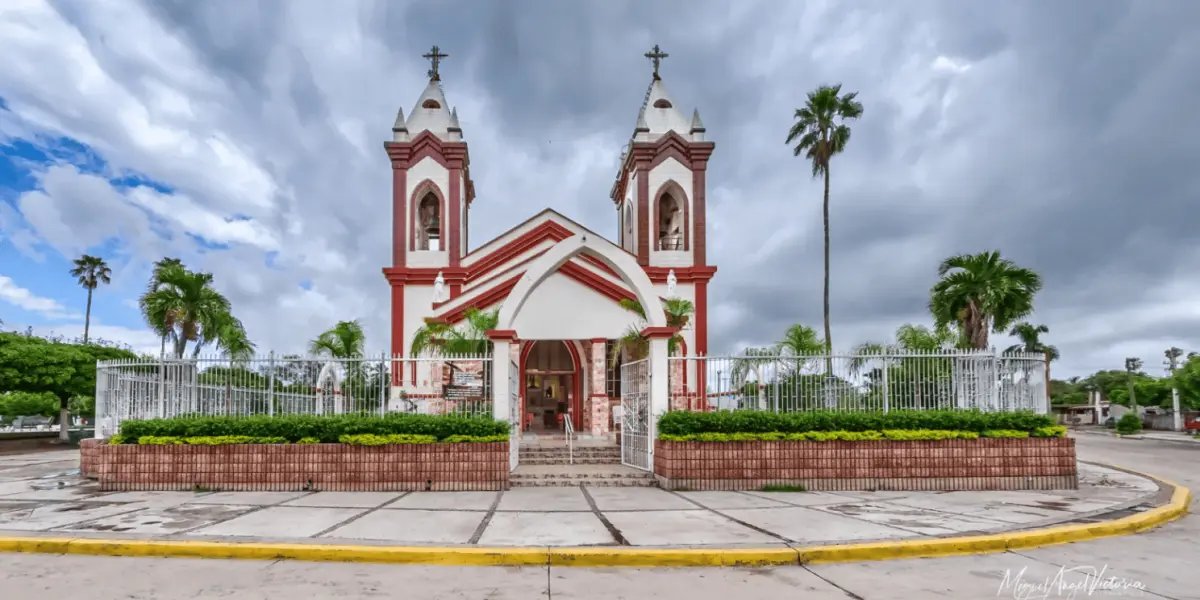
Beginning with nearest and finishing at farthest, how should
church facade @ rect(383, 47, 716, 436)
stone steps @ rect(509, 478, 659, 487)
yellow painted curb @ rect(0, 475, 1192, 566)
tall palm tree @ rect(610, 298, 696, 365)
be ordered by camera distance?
yellow painted curb @ rect(0, 475, 1192, 566) < stone steps @ rect(509, 478, 659, 487) < tall palm tree @ rect(610, 298, 696, 365) < church facade @ rect(383, 47, 716, 436)

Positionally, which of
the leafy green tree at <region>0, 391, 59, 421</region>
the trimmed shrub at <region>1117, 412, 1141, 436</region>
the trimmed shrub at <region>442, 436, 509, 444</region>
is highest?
the trimmed shrub at <region>442, 436, 509, 444</region>

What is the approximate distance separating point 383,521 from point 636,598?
4.00m

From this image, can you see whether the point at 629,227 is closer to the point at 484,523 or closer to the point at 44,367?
the point at 484,523

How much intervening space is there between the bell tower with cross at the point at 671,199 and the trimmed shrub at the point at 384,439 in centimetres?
1186

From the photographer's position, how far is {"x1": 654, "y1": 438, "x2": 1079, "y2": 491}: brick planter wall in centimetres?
1173

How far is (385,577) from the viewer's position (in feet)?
20.9

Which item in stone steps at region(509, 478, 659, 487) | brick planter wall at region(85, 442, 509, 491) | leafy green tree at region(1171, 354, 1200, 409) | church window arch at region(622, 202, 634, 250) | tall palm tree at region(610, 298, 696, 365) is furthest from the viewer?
leafy green tree at region(1171, 354, 1200, 409)

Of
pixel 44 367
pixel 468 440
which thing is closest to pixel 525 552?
pixel 468 440

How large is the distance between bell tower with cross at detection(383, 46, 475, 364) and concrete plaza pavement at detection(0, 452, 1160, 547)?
11.1m

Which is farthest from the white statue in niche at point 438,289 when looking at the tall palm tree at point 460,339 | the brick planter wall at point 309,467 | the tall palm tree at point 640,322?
the brick planter wall at point 309,467

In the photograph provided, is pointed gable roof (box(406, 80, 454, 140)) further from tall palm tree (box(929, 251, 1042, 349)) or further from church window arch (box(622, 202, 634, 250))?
tall palm tree (box(929, 251, 1042, 349))

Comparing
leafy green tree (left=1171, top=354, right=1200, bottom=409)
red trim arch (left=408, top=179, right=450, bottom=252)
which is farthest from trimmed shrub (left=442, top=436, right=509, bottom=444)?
leafy green tree (left=1171, top=354, right=1200, bottom=409)

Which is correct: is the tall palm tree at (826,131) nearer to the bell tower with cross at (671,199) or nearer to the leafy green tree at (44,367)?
the bell tower with cross at (671,199)

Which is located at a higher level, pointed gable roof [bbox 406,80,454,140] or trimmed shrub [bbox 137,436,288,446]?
pointed gable roof [bbox 406,80,454,140]
